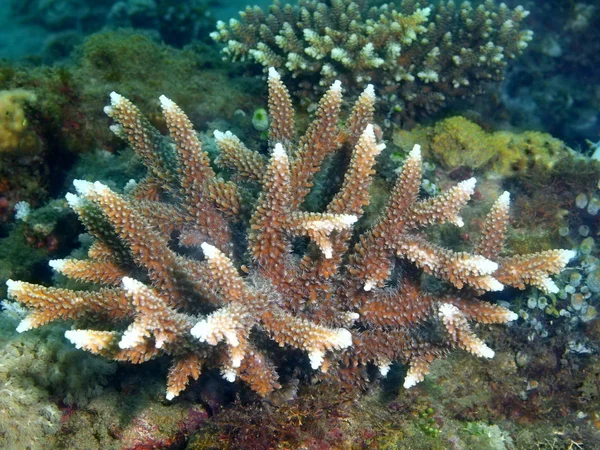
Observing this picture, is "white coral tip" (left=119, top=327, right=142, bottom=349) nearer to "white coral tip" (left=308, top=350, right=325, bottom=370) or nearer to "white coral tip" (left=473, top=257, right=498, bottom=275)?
"white coral tip" (left=308, top=350, right=325, bottom=370)

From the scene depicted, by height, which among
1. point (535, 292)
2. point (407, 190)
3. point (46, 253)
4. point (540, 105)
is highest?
point (407, 190)

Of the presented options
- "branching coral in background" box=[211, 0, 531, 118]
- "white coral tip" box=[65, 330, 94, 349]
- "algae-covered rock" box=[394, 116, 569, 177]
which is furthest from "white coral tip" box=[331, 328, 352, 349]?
"branching coral in background" box=[211, 0, 531, 118]

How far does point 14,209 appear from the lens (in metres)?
5.66

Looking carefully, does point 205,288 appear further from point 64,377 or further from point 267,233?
point 64,377

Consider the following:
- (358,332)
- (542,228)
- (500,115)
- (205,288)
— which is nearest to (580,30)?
(500,115)

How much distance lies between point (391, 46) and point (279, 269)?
323 centimetres

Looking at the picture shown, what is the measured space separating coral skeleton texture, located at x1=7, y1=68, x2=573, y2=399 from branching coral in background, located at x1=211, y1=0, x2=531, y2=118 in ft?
5.77

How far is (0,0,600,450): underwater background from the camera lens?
307cm

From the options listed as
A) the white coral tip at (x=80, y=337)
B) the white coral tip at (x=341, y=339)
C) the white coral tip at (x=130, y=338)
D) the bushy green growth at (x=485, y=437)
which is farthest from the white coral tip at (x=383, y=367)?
the white coral tip at (x=80, y=337)

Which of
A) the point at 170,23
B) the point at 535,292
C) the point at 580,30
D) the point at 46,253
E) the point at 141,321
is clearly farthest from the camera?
the point at 170,23

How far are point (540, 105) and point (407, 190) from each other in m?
6.06

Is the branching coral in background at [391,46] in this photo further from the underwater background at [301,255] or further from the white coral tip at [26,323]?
the white coral tip at [26,323]

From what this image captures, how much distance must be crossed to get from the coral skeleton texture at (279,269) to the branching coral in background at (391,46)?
5.77 feet

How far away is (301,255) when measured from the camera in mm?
3543
